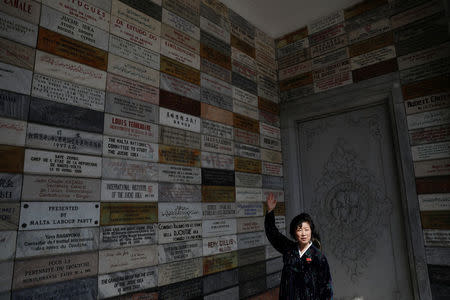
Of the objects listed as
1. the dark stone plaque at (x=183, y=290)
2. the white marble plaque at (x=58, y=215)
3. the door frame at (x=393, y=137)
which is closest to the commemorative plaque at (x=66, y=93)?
the white marble plaque at (x=58, y=215)

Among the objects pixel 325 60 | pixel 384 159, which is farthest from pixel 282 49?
pixel 384 159

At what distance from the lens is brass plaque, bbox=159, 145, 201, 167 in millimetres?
2119

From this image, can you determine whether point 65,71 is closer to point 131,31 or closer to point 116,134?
point 116,134

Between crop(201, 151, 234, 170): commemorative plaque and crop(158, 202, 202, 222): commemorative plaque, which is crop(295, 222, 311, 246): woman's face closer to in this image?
crop(158, 202, 202, 222): commemorative plaque

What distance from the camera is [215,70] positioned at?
2.70 meters

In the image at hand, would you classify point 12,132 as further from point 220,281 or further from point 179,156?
point 220,281

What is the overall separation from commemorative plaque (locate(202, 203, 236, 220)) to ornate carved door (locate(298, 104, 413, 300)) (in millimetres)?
1011

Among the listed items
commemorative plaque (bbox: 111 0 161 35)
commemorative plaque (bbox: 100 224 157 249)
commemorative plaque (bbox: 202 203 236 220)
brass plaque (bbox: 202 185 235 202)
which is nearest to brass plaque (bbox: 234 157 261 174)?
brass plaque (bbox: 202 185 235 202)

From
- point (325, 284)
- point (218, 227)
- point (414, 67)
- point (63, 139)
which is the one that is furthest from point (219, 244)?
point (414, 67)

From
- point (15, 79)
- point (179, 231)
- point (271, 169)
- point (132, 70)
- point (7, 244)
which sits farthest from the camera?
point (271, 169)

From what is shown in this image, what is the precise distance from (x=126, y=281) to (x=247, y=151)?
5.24 feet

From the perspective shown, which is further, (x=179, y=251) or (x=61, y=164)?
(x=179, y=251)

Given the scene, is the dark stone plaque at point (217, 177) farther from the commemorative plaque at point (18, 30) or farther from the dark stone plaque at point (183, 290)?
the commemorative plaque at point (18, 30)

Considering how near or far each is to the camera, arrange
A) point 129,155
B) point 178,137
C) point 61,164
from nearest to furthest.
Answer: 1. point 61,164
2. point 129,155
3. point 178,137
